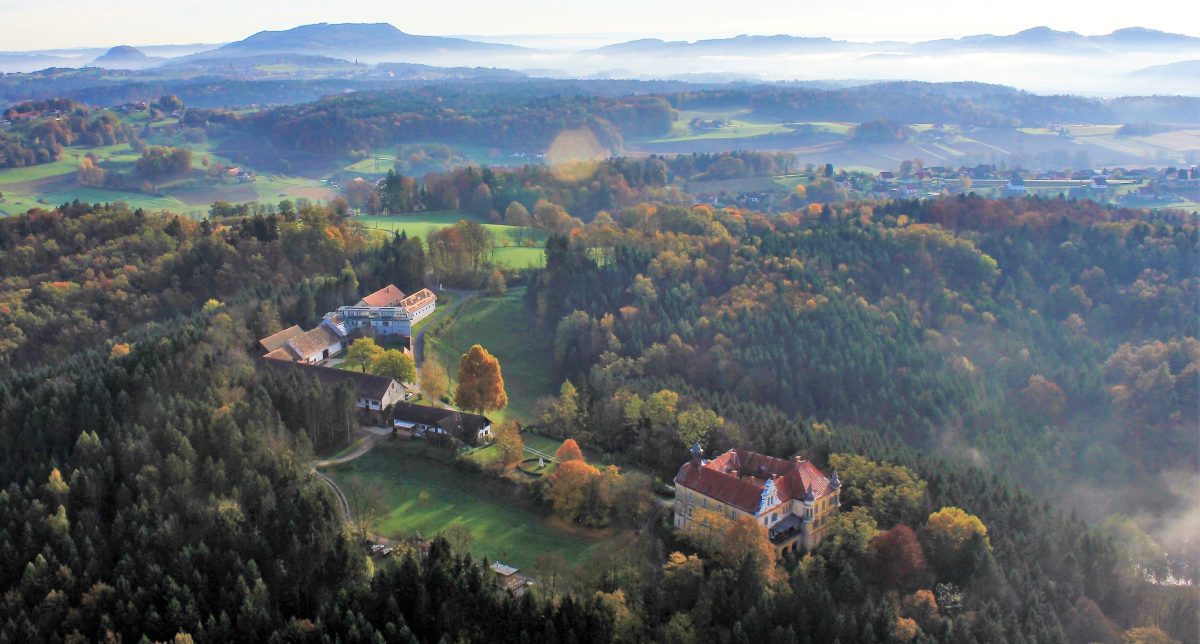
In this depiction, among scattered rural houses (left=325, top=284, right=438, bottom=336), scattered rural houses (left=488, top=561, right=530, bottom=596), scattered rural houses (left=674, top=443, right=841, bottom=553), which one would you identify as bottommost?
scattered rural houses (left=488, top=561, right=530, bottom=596)

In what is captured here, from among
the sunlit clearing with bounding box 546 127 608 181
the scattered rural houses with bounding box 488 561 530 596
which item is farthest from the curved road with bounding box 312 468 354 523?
the sunlit clearing with bounding box 546 127 608 181

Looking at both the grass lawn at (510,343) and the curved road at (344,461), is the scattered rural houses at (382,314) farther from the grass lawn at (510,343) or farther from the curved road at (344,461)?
the curved road at (344,461)

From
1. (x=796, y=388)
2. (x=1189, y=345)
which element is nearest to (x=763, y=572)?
(x=796, y=388)

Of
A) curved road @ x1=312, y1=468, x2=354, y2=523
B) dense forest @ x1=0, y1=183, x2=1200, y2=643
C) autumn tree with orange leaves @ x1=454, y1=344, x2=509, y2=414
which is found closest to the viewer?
dense forest @ x1=0, y1=183, x2=1200, y2=643

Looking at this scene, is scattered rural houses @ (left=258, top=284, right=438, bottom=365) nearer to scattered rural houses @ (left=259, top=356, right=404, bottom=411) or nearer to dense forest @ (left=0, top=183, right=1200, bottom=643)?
dense forest @ (left=0, top=183, right=1200, bottom=643)

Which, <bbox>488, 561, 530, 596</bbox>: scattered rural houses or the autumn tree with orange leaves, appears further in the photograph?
the autumn tree with orange leaves

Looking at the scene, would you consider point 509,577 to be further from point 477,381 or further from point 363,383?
point 363,383

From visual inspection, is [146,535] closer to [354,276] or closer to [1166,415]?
[354,276]

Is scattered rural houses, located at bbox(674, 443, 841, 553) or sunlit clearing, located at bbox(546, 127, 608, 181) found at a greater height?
sunlit clearing, located at bbox(546, 127, 608, 181)
